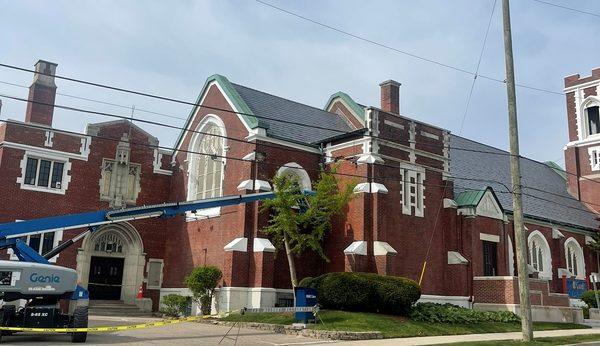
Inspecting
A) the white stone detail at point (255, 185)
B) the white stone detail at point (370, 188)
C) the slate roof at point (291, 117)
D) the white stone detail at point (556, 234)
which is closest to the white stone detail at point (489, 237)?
the white stone detail at point (370, 188)

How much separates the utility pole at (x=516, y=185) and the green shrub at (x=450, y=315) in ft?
13.6

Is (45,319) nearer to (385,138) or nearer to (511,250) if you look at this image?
(385,138)

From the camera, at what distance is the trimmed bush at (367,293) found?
21594mm

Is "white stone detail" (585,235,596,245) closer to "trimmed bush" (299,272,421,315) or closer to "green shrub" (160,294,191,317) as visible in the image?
"trimmed bush" (299,272,421,315)

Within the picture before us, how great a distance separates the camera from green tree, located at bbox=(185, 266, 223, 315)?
24750 mm

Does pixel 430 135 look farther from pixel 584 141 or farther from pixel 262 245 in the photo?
pixel 584 141

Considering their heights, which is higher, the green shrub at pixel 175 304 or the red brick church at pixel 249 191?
the red brick church at pixel 249 191

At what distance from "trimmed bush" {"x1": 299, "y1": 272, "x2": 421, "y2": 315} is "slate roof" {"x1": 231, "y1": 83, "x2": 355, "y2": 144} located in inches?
296

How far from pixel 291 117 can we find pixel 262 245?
9.03 metres

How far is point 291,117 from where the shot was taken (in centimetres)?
3097

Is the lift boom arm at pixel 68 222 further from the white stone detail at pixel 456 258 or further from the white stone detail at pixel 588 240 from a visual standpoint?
the white stone detail at pixel 588 240

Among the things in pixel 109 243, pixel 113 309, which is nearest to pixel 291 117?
pixel 109 243

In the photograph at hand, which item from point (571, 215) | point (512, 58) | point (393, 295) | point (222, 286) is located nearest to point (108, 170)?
point (222, 286)

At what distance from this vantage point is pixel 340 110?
34906mm
